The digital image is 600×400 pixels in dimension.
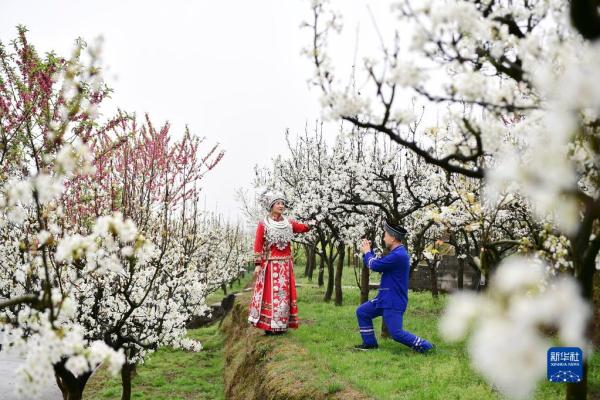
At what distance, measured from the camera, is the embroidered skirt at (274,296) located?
8296mm

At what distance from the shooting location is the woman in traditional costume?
8281 mm

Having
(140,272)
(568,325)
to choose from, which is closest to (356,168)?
(140,272)

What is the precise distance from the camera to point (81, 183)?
823cm

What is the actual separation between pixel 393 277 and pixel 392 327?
0.75 metres

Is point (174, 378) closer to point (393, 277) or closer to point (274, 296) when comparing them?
point (274, 296)

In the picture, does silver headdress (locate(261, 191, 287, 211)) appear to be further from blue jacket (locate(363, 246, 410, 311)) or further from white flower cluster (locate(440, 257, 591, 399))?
white flower cluster (locate(440, 257, 591, 399))

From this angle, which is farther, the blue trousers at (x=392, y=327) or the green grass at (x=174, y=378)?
the green grass at (x=174, y=378)

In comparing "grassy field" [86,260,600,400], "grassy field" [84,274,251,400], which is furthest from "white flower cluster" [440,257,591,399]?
"grassy field" [84,274,251,400]

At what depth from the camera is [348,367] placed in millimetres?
6574

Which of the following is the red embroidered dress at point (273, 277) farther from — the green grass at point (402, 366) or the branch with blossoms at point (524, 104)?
the branch with blossoms at point (524, 104)

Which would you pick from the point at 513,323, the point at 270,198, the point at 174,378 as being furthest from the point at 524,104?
the point at 174,378

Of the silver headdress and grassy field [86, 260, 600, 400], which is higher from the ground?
the silver headdress

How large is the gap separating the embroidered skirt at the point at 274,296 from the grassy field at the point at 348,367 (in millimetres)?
377

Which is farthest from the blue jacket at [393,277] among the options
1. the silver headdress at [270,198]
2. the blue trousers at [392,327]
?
the silver headdress at [270,198]
